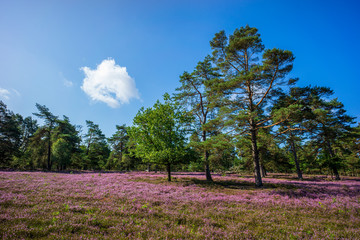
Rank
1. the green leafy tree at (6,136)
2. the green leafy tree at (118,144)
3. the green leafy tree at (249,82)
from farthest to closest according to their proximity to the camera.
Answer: the green leafy tree at (118,144) < the green leafy tree at (6,136) < the green leafy tree at (249,82)

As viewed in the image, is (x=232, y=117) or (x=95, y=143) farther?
(x=95, y=143)

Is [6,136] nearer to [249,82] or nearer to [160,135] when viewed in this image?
[160,135]

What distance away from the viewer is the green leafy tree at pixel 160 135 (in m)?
17.2

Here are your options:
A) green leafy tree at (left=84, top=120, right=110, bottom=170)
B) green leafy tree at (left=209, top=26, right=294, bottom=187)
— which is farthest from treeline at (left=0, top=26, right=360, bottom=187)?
green leafy tree at (left=84, top=120, right=110, bottom=170)

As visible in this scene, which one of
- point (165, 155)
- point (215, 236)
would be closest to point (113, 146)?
point (165, 155)

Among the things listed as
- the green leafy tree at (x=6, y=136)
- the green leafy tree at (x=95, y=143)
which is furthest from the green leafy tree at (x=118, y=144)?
the green leafy tree at (x=6, y=136)

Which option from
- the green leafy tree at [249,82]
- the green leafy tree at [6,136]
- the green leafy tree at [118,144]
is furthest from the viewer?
the green leafy tree at [118,144]

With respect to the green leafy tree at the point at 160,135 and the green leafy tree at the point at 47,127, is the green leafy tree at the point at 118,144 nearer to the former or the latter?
the green leafy tree at the point at 47,127

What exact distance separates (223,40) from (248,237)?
67.8 feet

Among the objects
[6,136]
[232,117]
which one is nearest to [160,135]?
[232,117]

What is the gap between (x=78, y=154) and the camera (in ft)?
145

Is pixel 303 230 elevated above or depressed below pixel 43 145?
below

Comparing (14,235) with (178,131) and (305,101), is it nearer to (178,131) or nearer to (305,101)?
(178,131)

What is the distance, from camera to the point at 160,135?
18109 millimetres
